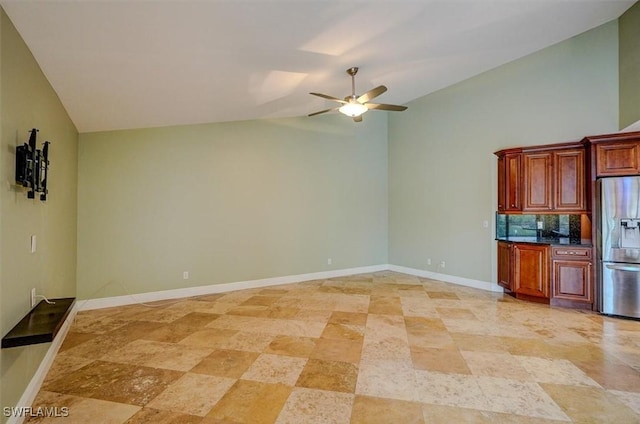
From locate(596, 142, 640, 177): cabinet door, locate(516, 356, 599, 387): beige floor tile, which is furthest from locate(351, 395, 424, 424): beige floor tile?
locate(596, 142, 640, 177): cabinet door

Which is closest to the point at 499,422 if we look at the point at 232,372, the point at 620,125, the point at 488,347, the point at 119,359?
the point at 488,347

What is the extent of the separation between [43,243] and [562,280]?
245 inches

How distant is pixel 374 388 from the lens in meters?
2.41

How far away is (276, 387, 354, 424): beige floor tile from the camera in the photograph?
2051mm

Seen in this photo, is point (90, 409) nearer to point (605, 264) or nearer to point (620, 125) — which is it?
point (605, 264)

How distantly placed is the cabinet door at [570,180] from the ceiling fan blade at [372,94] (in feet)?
9.77

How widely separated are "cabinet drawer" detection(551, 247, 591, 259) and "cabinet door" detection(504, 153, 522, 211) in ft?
2.54

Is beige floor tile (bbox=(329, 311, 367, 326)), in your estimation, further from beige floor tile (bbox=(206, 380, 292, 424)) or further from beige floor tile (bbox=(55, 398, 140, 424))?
beige floor tile (bbox=(55, 398, 140, 424))

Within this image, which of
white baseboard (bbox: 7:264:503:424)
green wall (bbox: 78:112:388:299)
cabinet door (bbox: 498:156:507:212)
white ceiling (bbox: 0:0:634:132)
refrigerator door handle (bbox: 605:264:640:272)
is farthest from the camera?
cabinet door (bbox: 498:156:507:212)

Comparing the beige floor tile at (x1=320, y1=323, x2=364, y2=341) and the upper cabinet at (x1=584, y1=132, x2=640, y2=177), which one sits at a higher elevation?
the upper cabinet at (x1=584, y1=132, x2=640, y2=177)

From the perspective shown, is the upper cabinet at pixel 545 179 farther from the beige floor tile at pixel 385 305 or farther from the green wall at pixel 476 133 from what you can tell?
the beige floor tile at pixel 385 305

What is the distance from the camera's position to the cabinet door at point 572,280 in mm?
4219

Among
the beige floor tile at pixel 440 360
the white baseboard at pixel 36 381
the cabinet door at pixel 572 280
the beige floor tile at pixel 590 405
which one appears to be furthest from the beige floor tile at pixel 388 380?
the cabinet door at pixel 572 280

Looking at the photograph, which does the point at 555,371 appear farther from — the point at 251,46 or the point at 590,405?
the point at 251,46
